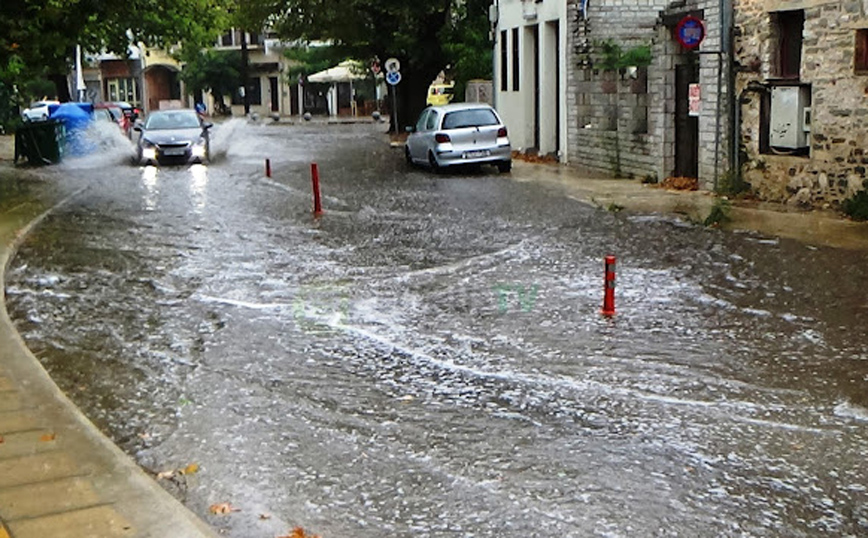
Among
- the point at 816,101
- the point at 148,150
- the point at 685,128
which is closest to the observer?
the point at 816,101

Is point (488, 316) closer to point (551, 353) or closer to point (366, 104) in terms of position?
point (551, 353)

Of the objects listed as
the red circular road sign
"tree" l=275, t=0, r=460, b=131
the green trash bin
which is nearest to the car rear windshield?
the red circular road sign

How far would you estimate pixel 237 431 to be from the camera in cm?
674

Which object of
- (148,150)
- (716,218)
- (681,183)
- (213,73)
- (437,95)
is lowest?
(716,218)

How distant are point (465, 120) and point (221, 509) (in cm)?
1977

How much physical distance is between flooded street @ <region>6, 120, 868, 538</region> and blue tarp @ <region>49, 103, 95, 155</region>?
1728cm

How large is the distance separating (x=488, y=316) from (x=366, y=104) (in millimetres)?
61742

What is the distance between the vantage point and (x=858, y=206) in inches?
584

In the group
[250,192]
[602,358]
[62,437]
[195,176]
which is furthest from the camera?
[195,176]

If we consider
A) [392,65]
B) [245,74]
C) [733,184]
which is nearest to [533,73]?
[392,65]

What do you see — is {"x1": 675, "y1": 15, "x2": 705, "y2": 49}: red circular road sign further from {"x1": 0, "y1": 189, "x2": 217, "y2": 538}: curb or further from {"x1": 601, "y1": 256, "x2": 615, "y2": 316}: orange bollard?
{"x1": 0, "y1": 189, "x2": 217, "y2": 538}: curb

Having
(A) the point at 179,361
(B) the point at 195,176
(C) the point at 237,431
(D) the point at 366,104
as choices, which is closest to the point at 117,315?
Result: (A) the point at 179,361

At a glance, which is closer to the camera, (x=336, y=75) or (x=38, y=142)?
(x=38, y=142)

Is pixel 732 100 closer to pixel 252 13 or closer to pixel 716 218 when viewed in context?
pixel 716 218
